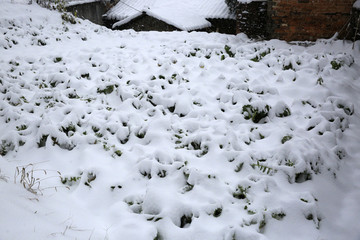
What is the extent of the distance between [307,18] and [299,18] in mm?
151

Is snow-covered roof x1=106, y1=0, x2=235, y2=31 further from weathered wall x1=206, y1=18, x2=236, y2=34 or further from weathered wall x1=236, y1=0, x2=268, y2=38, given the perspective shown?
weathered wall x1=236, y1=0, x2=268, y2=38

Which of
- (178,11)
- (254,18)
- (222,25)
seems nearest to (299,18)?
(254,18)

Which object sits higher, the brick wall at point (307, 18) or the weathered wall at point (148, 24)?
the brick wall at point (307, 18)

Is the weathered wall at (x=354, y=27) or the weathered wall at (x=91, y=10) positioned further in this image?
the weathered wall at (x=91, y=10)

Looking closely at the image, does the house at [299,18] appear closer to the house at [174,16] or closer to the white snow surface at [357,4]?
the white snow surface at [357,4]

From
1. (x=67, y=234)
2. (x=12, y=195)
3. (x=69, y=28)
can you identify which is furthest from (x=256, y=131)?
(x=69, y=28)

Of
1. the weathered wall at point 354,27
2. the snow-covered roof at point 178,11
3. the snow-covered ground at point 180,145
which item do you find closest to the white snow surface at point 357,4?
the weathered wall at point 354,27

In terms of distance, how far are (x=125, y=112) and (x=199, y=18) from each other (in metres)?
10.8

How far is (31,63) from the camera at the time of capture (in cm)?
448

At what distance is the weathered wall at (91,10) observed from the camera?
1252 cm

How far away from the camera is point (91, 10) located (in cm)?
1377

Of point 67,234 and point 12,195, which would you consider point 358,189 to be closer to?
point 67,234

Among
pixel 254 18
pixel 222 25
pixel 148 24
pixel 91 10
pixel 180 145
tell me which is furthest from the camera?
pixel 91 10

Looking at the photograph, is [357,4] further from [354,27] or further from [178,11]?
[178,11]
